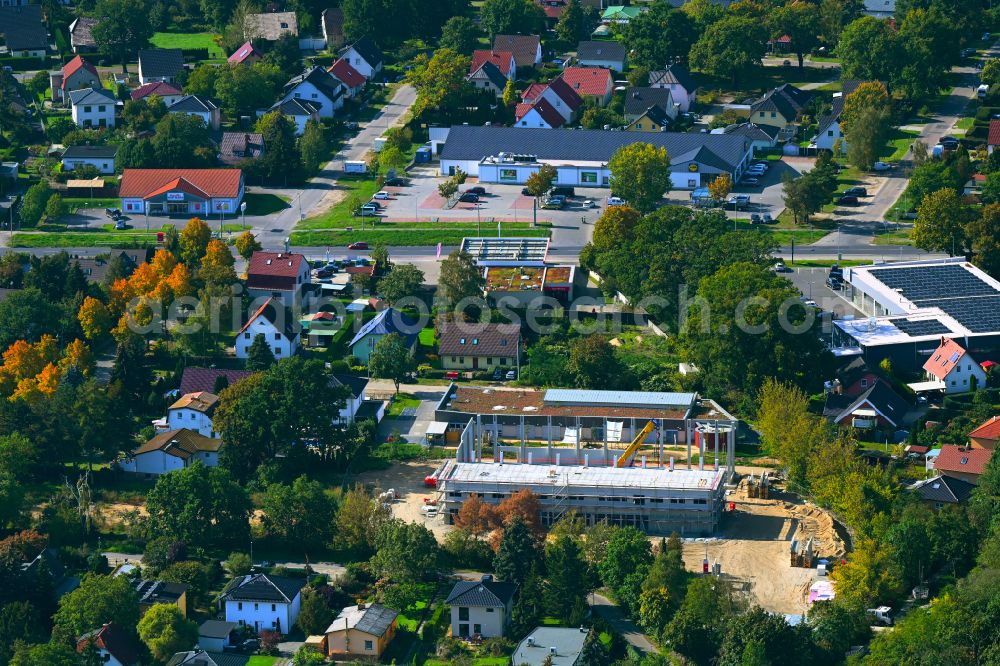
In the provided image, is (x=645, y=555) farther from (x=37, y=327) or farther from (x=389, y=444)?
(x=37, y=327)

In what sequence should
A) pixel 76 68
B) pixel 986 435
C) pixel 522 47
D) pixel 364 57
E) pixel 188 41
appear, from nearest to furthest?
1. pixel 986 435
2. pixel 76 68
3. pixel 364 57
4. pixel 522 47
5. pixel 188 41

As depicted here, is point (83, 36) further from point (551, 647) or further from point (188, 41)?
point (551, 647)

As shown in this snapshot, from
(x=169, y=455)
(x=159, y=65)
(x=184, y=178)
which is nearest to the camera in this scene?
(x=169, y=455)

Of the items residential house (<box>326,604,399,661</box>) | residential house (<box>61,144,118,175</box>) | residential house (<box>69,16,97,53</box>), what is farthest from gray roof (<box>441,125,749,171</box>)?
residential house (<box>326,604,399,661</box>)

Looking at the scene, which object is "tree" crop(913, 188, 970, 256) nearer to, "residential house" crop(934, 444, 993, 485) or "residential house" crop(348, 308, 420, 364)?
"residential house" crop(934, 444, 993, 485)

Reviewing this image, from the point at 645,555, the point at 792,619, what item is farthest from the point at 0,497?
the point at 792,619

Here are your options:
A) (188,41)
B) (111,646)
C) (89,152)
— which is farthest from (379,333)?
(188,41)
